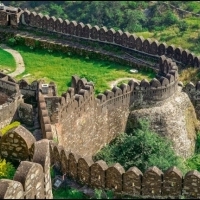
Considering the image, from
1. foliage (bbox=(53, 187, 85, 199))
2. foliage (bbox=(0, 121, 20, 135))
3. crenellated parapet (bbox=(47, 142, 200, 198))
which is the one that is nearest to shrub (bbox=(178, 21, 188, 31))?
foliage (bbox=(0, 121, 20, 135))

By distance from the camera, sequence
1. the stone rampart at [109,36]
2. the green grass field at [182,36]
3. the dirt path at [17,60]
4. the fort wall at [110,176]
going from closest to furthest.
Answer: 1. the fort wall at [110,176]
2. the dirt path at [17,60]
3. the stone rampart at [109,36]
4. the green grass field at [182,36]

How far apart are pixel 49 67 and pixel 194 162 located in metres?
9.06

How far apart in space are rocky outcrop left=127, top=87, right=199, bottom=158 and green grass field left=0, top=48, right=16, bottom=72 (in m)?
6.86

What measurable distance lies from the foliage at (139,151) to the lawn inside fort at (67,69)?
137 inches

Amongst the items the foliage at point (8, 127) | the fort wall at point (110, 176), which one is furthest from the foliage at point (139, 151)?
the fort wall at point (110, 176)

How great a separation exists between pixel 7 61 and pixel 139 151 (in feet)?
32.8

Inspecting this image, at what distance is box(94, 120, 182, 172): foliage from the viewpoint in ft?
95.6

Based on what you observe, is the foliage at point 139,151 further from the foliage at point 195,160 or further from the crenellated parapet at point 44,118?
the crenellated parapet at point 44,118

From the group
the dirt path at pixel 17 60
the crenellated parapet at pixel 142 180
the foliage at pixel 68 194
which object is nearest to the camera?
the crenellated parapet at pixel 142 180

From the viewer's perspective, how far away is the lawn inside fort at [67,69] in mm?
35000

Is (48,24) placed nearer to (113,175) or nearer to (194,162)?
(194,162)

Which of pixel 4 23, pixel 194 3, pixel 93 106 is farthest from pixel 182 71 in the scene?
pixel 194 3

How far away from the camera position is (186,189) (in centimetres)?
2305

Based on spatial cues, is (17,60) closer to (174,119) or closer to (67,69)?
(67,69)
